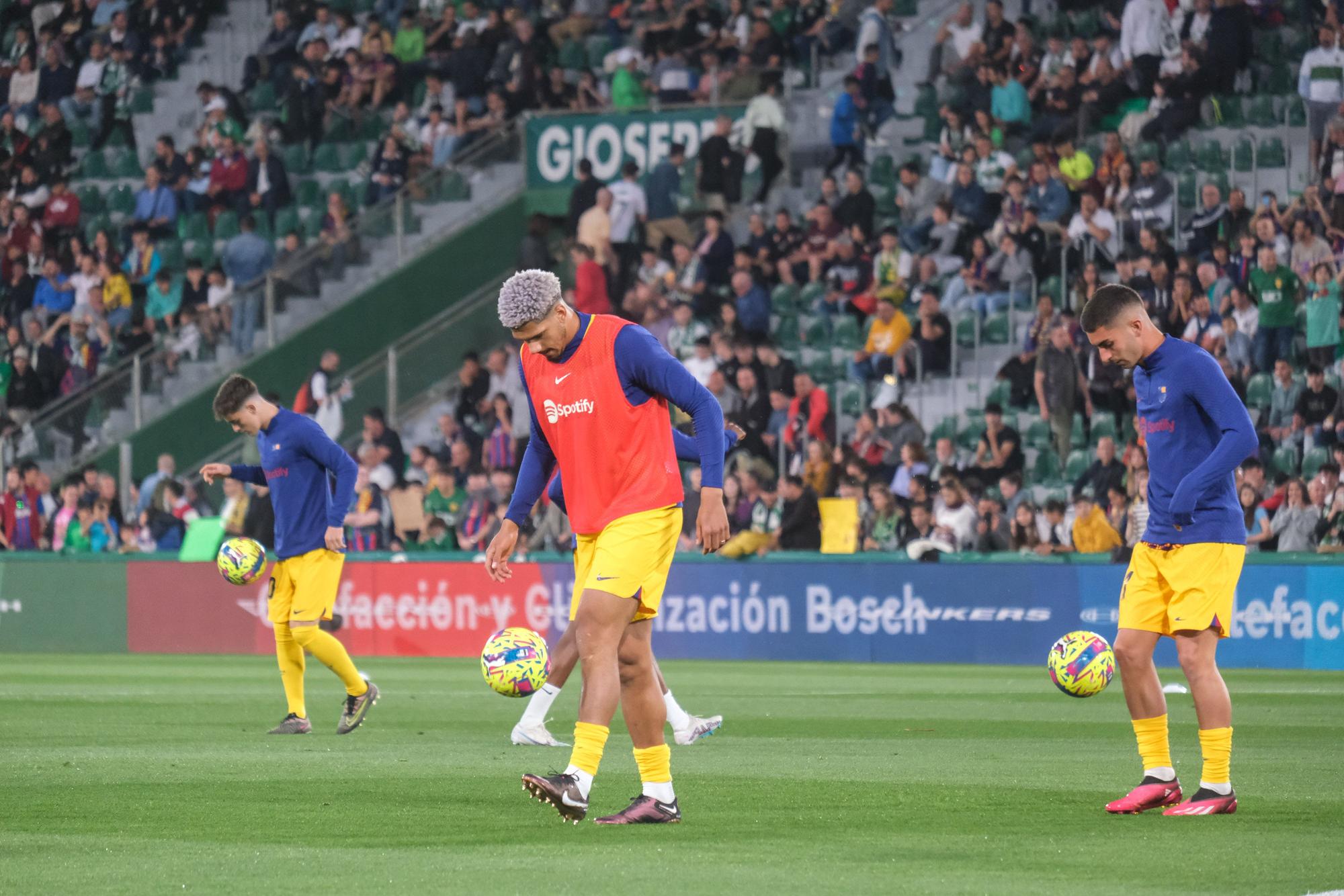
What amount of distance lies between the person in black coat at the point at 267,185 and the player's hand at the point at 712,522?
1037 inches

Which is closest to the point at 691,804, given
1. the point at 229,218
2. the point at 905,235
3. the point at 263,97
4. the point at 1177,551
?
the point at 1177,551

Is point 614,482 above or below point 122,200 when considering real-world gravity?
below

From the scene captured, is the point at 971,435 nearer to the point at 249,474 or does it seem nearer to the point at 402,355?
the point at 402,355

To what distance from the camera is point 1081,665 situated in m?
11.2

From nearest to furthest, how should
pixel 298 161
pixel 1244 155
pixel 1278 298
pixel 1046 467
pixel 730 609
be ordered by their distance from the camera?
pixel 1278 298 → pixel 730 609 → pixel 1046 467 → pixel 1244 155 → pixel 298 161

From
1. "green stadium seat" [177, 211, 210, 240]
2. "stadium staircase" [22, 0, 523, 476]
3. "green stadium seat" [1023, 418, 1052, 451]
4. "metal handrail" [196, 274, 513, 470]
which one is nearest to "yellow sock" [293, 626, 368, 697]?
"green stadium seat" [1023, 418, 1052, 451]

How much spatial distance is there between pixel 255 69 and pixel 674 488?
2852 cm

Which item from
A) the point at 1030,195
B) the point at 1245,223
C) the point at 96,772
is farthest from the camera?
the point at 1030,195

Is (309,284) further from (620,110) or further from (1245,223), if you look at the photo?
(1245,223)

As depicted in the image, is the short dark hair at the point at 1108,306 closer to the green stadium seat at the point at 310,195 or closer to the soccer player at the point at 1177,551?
the soccer player at the point at 1177,551

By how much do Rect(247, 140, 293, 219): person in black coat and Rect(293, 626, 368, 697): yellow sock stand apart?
20.1m

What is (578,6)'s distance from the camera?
3488cm

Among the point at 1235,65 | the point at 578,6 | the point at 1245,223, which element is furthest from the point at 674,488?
the point at 578,6

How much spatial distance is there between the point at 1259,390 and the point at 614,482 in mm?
16287
